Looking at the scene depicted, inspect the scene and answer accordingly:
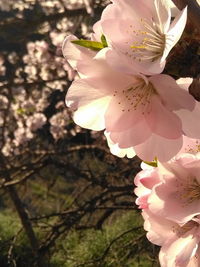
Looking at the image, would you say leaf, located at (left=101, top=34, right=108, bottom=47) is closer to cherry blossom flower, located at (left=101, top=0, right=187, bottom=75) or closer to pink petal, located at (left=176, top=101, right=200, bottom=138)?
cherry blossom flower, located at (left=101, top=0, right=187, bottom=75)

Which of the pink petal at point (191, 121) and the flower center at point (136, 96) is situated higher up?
the flower center at point (136, 96)

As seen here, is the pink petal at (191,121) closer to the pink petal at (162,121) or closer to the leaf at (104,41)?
the pink petal at (162,121)

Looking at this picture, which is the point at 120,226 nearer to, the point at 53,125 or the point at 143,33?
the point at 53,125

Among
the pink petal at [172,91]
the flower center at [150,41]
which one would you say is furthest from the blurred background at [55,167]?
the pink petal at [172,91]

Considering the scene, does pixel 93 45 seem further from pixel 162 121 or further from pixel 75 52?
pixel 162 121

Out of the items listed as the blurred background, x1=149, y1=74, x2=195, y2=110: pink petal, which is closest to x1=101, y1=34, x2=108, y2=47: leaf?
x1=149, y1=74, x2=195, y2=110: pink petal

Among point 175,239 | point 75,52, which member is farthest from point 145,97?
point 175,239

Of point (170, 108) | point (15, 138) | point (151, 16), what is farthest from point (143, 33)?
point (15, 138)
